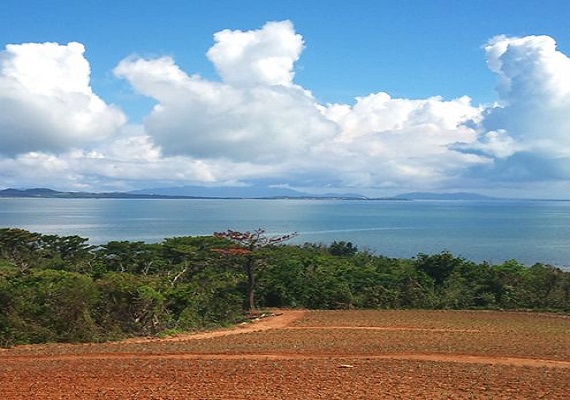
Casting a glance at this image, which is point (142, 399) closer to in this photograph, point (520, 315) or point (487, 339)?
point (487, 339)

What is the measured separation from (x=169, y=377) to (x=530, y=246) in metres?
91.5

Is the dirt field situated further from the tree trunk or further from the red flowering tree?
the tree trunk

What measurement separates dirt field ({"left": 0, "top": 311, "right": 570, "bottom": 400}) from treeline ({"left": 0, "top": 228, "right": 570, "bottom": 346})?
2.14 metres

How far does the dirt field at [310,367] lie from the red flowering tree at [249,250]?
8.84m

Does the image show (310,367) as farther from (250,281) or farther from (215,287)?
(250,281)

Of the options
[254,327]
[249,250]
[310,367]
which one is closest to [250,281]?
[249,250]

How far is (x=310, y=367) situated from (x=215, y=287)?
17.8m

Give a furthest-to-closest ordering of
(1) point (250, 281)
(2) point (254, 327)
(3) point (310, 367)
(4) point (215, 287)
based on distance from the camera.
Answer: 1. (1) point (250, 281)
2. (4) point (215, 287)
3. (2) point (254, 327)
4. (3) point (310, 367)

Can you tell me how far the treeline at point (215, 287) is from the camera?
21.0 meters

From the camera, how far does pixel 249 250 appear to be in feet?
101

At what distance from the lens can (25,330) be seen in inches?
792

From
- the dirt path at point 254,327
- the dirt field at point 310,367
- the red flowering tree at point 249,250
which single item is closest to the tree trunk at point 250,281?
the red flowering tree at point 249,250

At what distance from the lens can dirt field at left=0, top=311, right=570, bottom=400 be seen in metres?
11.2

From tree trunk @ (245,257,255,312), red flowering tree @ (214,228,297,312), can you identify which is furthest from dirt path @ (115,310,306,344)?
red flowering tree @ (214,228,297,312)
